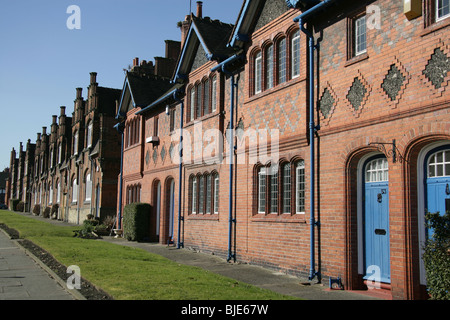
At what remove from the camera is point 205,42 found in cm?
1745

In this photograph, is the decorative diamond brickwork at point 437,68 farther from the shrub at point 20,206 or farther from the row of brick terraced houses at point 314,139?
the shrub at point 20,206

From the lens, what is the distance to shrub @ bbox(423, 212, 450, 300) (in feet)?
25.5

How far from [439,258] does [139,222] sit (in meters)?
17.1

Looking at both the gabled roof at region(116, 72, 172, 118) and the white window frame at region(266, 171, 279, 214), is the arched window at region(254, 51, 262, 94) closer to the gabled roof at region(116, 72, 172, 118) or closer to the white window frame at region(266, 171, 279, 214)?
the white window frame at region(266, 171, 279, 214)

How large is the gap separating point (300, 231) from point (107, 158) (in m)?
23.3

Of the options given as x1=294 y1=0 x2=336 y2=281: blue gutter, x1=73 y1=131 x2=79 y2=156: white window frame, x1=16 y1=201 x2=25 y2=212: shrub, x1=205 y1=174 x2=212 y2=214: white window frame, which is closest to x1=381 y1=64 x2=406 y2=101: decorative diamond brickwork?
x1=294 y1=0 x2=336 y2=281: blue gutter

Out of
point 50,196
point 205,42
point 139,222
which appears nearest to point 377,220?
point 205,42

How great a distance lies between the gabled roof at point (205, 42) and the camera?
1689 centimetres

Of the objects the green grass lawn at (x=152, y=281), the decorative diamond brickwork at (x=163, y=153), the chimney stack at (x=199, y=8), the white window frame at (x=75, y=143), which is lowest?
the green grass lawn at (x=152, y=281)

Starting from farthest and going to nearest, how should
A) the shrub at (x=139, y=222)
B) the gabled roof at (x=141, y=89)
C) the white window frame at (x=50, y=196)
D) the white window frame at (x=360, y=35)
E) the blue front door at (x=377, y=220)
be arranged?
the white window frame at (x=50, y=196) → the gabled roof at (x=141, y=89) → the shrub at (x=139, y=222) → the white window frame at (x=360, y=35) → the blue front door at (x=377, y=220)

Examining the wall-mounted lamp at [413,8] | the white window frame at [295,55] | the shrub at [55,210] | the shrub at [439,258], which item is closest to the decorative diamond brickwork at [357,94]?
the wall-mounted lamp at [413,8]

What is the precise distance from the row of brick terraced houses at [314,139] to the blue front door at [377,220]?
0.03 meters

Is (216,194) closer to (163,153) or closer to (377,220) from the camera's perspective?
(163,153)
